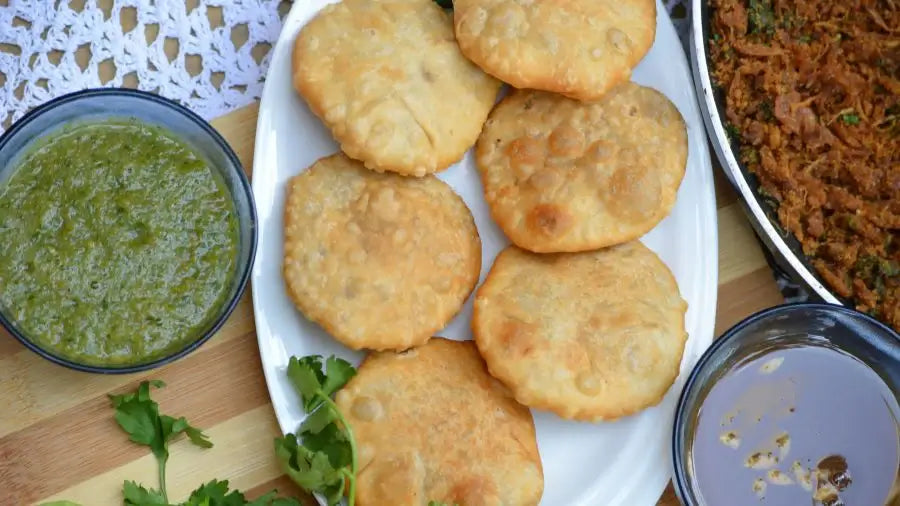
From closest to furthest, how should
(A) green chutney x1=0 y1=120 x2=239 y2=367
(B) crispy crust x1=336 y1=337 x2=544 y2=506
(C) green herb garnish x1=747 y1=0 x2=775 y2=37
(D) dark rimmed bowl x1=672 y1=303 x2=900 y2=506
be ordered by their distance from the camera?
(A) green chutney x1=0 y1=120 x2=239 y2=367 < (B) crispy crust x1=336 y1=337 x2=544 y2=506 < (D) dark rimmed bowl x1=672 y1=303 x2=900 y2=506 < (C) green herb garnish x1=747 y1=0 x2=775 y2=37

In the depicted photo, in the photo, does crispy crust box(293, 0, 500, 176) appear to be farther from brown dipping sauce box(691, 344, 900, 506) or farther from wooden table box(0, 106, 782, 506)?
brown dipping sauce box(691, 344, 900, 506)

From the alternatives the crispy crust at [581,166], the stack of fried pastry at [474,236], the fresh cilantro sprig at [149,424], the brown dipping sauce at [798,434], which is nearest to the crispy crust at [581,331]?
the stack of fried pastry at [474,236]

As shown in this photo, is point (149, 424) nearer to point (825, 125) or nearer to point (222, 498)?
point (222, 498)

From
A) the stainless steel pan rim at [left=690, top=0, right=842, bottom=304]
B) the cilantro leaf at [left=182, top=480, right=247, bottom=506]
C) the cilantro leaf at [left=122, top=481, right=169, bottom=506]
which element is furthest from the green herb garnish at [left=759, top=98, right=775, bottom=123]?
the cilantro leaf at [left=122, top=481, right=169, bottom=506]

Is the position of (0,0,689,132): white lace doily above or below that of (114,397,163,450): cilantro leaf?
above

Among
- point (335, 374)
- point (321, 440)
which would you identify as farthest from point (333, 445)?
point (335, 374)
